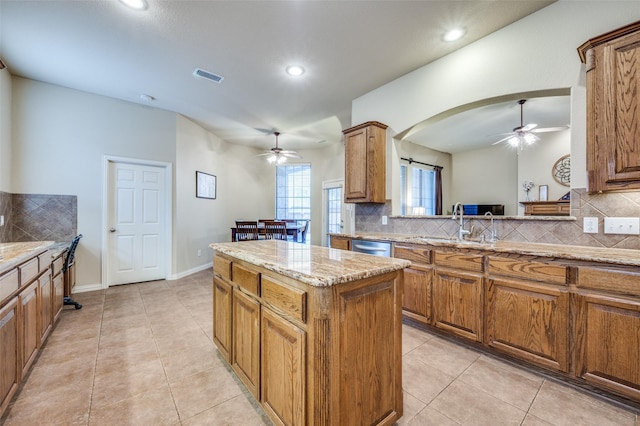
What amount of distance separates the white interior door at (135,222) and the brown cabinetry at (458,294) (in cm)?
437

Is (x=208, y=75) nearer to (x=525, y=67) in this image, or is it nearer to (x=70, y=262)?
(x=70, y=262)

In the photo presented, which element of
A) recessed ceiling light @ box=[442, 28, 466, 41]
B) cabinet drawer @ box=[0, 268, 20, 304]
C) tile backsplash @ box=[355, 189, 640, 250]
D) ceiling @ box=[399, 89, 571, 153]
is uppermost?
recessed ceiling light @ box=[442, 28, 466, 41]

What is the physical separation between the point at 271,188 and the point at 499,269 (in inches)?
238

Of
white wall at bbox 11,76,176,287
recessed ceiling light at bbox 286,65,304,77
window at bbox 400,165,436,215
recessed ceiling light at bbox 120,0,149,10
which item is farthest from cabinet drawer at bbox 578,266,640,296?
white wall at bbox 11,76,176,287

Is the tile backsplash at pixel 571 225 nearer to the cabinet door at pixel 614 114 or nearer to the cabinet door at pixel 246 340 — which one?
the cabinet door at pixel 614 114

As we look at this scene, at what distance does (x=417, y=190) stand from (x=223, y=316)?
5686mm

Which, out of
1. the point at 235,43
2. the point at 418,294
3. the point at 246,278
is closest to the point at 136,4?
the point at 235,43

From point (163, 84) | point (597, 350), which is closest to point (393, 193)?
point (597, 350)

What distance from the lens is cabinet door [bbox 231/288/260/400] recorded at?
1.45 meters

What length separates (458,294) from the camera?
2199mm

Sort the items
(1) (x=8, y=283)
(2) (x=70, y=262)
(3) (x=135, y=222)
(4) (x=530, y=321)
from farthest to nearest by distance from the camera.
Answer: (3) (x=135, y=222) < (2) (x=70, y=262) < (4) (x=530, y=321) < (1) (x=8, y=283)

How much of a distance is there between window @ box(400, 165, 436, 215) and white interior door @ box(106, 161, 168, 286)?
189 inches

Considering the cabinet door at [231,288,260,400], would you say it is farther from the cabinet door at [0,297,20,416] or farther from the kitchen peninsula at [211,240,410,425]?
the cabinet door at [0,297,20,416]

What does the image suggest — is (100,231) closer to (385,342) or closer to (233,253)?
(233,253)
